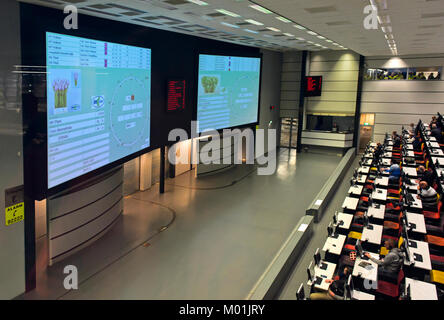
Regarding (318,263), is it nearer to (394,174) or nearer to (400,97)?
(394,174)

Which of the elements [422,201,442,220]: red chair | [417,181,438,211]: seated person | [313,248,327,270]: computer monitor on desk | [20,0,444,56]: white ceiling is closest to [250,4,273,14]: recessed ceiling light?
[20,0,444,56]: white ceiling

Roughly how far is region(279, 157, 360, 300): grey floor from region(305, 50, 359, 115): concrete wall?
5.80 metres

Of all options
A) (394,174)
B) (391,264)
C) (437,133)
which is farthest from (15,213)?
(437,133)

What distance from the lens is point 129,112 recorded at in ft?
25.1

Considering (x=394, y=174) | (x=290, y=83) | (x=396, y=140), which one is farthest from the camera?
(x=290, y=83)

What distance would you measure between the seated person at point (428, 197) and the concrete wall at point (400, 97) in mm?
7531

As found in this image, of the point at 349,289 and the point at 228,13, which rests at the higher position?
the point at 228,13

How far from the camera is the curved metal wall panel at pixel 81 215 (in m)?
6.55

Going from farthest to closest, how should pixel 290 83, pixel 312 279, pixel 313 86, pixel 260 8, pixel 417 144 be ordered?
1. pixel 290 83
2. pixel 313 86
3. pixel 417 144
4. pixel 260 8
5. pixel 312 279

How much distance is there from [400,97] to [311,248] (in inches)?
426

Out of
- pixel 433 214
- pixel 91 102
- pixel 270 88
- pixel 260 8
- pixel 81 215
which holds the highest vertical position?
pixel 260 8

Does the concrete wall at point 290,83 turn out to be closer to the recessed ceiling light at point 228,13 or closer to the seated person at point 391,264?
the recessed ceiling light at point 228,13

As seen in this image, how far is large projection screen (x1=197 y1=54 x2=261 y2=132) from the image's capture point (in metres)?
11.0

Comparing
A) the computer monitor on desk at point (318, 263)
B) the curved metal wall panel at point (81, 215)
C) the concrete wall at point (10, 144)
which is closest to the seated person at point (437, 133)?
the computer monitor on desk at point (318, 263)
